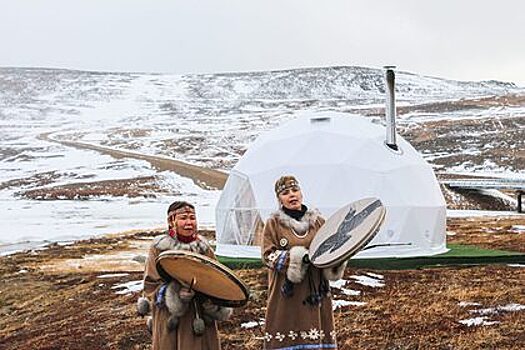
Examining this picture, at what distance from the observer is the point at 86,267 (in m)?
18.0

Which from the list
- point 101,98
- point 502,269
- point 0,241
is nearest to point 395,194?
point 502,269

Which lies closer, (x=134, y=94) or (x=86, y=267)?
(x=86, y=267)

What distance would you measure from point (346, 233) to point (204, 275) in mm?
1152

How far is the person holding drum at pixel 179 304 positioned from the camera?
5297 millimetres

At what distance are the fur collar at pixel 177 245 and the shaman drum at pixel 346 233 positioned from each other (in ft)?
2.73

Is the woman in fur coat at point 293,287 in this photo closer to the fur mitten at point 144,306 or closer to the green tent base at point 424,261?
the fur mitten at point 144,306

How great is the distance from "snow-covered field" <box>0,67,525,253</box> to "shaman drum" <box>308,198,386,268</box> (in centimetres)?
2087

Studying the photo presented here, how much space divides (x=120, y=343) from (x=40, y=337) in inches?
66.6

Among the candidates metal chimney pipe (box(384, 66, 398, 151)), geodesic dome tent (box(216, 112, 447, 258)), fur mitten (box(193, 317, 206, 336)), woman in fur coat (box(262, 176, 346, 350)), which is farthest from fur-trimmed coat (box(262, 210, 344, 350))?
metal chimney pipe (box(384, 66, 398, 151))

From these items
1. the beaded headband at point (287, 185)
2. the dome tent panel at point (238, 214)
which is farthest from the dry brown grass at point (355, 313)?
the beaded headband at point (287, 185)

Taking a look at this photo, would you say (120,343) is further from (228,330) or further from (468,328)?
(468,328)

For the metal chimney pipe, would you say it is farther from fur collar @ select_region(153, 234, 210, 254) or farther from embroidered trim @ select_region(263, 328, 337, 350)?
fur collar @ select_region(153, 234, 210, 254)

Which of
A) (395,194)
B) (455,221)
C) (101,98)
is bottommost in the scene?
(455,221)

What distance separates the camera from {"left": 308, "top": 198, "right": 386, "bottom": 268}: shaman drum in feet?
17.8
